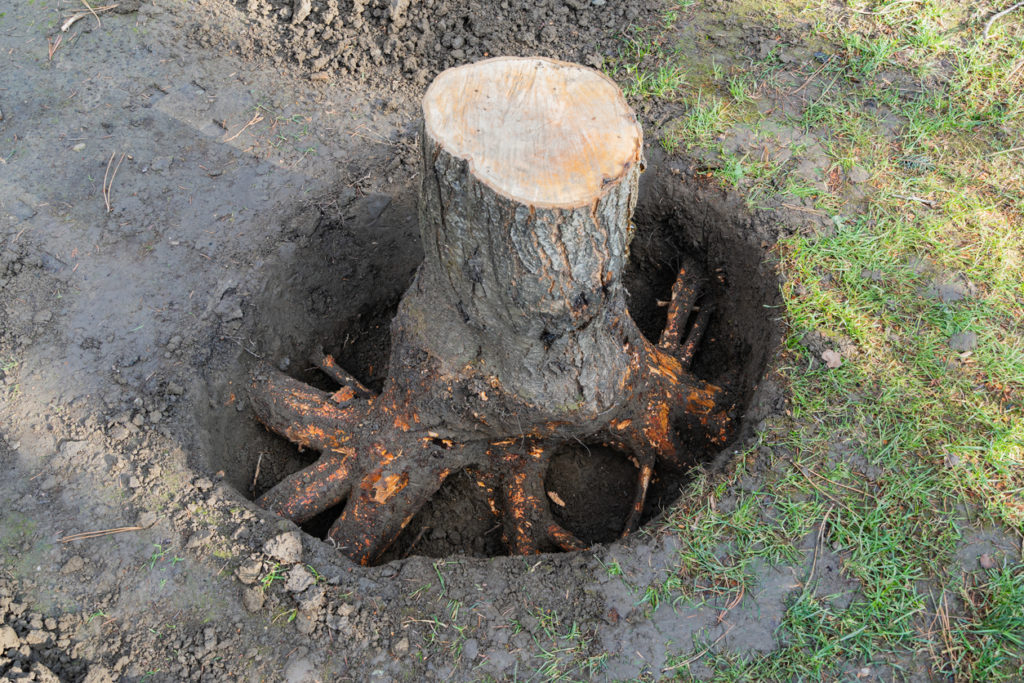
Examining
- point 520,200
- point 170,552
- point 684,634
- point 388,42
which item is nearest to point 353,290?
point 388,42

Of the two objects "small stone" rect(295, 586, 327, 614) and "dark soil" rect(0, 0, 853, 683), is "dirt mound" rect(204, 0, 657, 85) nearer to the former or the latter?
"dark soil" rect(0, 0, 853, 683)

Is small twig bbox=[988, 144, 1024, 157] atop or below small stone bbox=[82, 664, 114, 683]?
atop

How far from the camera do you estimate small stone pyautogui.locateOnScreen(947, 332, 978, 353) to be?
278cm

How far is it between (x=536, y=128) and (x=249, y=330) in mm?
1796

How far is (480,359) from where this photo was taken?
263 cm

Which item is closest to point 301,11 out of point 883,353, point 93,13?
point 93,13

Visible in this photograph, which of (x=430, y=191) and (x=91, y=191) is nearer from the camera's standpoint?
(x=430, y=191)

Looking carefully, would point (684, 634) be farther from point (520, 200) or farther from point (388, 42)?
point (388, 42)

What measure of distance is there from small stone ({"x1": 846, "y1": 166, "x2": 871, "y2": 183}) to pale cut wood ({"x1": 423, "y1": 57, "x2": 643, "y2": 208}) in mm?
1620

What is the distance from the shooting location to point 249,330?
3.17m

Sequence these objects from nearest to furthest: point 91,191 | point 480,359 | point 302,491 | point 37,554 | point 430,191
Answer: point 430,191
point 37,554
point 480,359
point 302,491
point 91,191

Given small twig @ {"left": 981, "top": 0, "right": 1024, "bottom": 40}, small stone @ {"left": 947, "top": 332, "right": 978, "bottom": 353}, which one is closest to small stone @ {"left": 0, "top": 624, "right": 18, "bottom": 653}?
small stone @ {"left": 947, "top": 332, "right": 978, "bottom": 353}

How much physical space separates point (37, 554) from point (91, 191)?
5.54ft

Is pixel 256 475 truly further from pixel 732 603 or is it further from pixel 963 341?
pixel 963 341
